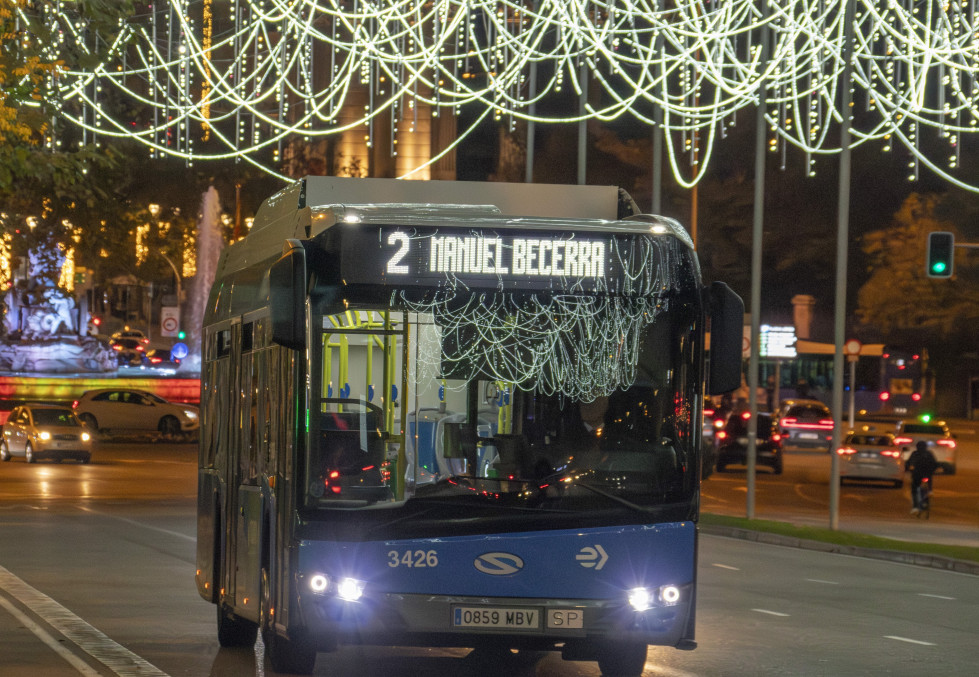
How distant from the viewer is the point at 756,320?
2531cm

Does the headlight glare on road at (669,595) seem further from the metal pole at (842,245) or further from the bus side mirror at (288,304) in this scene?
the metal pole at (842,245)

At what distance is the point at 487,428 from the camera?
8289 mm

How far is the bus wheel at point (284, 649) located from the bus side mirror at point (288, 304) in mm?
1641

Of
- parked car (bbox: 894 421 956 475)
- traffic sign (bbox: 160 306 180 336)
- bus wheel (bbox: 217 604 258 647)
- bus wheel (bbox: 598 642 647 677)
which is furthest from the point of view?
traffic sign (bbox: 160 306 180 336)

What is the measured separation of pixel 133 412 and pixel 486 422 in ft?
133

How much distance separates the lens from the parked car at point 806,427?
5453 cm

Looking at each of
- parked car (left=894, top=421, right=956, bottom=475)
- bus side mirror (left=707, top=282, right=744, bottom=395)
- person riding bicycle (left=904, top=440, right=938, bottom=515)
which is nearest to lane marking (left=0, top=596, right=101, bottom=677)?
bus side mirror (left=707, top=282, right=744, bottom=395)

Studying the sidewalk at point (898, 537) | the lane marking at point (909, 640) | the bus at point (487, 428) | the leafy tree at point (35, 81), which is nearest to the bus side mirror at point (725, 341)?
the bus at point (487, 428)

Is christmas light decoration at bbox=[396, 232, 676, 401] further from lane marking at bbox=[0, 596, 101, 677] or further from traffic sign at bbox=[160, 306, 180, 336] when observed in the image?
traffic sign at bbox=[160, 306, 180, 336]

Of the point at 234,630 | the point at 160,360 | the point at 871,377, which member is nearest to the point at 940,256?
the point at 234,630

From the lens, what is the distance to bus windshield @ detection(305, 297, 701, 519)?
8.25m

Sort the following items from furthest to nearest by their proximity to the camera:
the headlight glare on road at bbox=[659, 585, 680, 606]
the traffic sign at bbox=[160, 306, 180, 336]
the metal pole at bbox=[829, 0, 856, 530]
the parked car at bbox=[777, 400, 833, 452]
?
the parked car at bbox=[777, 400, 833, 452]
the traffic sign at bbox=[160, 306, 180, 336]
the metal pole at bbox=[829, 0, 856, 530]
the headlight glare on road at bbox=[659, 585, 680, 606]

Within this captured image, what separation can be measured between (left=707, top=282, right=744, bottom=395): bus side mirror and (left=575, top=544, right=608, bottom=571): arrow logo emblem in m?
1.00

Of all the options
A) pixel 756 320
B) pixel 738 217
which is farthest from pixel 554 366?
pixel 738 217
